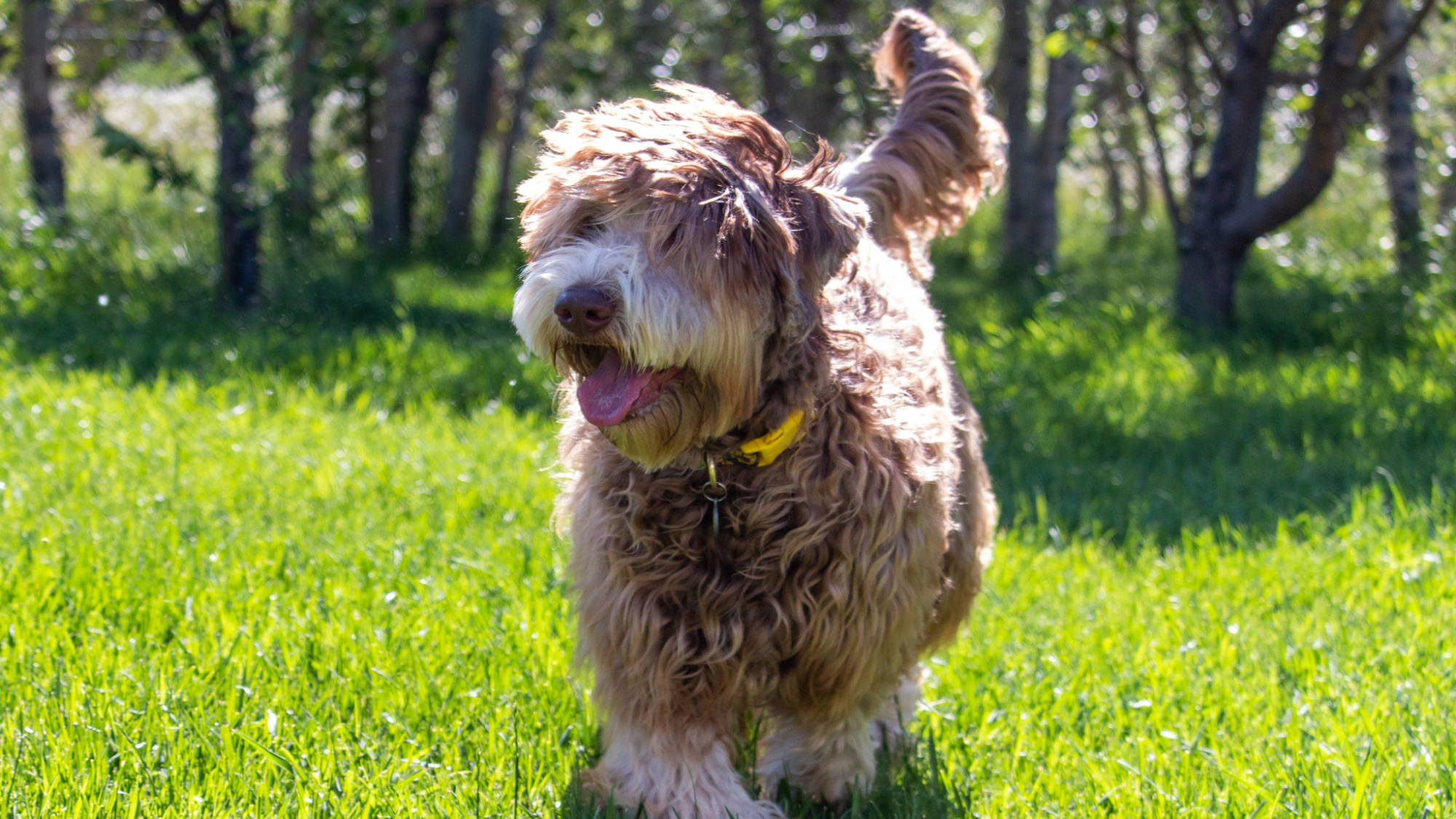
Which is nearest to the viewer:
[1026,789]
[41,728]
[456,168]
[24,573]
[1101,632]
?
[41,728]

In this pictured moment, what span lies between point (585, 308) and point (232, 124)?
6673 millimetres

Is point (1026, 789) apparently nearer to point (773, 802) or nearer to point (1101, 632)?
point (773, 802)

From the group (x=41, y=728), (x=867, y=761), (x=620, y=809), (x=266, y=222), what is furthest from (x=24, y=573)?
(x=266, y=222)

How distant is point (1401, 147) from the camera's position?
1118cm

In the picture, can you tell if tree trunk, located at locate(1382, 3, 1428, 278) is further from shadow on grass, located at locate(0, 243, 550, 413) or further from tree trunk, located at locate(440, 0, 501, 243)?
tree trunk, located at locate(440, 0, 501, 243)

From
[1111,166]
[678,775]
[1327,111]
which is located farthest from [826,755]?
[1111,166]

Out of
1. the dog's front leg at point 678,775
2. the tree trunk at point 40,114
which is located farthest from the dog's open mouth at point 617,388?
the tree trunk at point 40,114

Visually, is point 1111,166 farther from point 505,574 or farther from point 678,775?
point 678,775

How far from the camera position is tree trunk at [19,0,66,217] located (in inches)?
400

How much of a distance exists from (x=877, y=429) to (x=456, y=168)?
896 cm

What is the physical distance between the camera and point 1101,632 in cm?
468

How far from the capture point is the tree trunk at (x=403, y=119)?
38.0 ft

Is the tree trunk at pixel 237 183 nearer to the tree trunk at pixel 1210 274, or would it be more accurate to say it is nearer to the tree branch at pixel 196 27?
the tree branch at pixel 196 27

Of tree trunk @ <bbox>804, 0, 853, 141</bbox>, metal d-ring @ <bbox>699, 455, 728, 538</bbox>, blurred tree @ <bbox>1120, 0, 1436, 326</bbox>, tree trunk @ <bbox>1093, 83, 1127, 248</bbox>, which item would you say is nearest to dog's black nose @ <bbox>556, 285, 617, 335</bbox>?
metal d-ring @ <bbox>699, 455, 728, 538</bbox>
